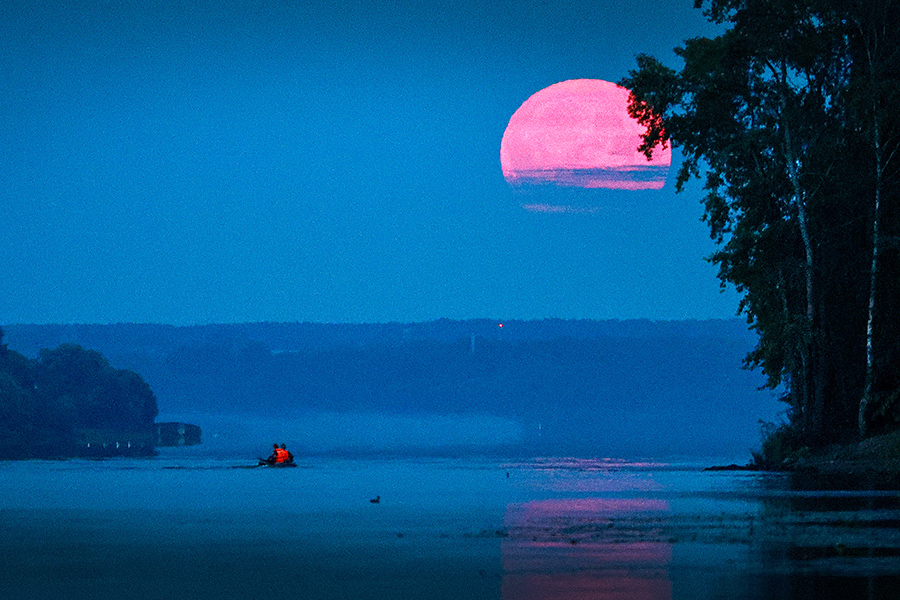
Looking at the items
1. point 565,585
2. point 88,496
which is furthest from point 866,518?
point 88,496

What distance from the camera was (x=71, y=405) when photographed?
552ft

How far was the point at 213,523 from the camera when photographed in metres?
33.2

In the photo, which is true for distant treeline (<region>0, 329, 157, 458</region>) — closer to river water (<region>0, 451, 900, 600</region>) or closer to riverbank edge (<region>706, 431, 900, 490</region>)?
riverbank edge (<region>706, 431, 900, 490</region>)

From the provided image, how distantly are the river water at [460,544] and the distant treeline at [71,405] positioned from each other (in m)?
119

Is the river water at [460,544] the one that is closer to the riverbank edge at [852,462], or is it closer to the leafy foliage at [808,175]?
the riverbank edge at [852,462]

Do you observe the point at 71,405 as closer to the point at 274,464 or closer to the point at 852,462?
the point at 274,464

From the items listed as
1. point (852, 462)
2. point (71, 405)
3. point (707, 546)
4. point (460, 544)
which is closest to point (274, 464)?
point (852, 462)

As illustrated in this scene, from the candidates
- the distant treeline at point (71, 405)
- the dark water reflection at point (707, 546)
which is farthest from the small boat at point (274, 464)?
the distant treeline at point (71, 405)

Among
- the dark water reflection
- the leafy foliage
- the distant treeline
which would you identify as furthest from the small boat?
the distant treeline

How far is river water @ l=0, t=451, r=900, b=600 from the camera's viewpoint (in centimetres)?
1933

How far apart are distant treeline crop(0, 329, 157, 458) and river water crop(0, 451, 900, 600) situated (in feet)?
392

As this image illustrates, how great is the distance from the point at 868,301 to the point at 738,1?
14.6 m

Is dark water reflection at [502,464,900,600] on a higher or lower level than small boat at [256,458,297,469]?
lower

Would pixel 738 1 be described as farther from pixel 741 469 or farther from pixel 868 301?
pixel 741 469
